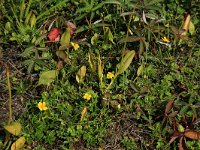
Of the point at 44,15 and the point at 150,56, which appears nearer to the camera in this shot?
the point at 150,56

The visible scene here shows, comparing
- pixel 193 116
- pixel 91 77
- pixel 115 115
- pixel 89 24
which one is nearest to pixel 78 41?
pixel 89 24

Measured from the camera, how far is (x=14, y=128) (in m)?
2.46

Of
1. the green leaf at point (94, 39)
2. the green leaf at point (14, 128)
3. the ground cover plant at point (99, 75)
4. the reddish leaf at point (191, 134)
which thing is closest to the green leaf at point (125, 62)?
the ground cover plant at point (99, 75)

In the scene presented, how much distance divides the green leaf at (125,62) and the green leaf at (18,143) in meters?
0.68

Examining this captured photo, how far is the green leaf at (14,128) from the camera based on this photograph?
8.00 feet

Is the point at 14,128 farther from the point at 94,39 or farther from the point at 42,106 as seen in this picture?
the point at 94,39

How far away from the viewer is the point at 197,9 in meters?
3.39

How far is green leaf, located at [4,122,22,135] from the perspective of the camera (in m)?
2.44

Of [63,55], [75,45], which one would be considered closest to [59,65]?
[63,55]

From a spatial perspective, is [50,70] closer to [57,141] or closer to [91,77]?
[91,77]

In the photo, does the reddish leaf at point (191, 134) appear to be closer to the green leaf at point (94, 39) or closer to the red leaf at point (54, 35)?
the green leaf at point (94, 39)

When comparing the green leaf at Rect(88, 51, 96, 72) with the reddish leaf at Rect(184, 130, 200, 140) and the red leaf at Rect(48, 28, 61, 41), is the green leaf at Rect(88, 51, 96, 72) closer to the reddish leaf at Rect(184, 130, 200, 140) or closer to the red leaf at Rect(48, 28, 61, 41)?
the red leaf at Rect(48, 28, 61, 41)

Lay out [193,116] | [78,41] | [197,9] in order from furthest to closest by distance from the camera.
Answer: [197,9] → [78,41] → [193,116]

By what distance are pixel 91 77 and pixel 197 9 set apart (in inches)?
41.2
